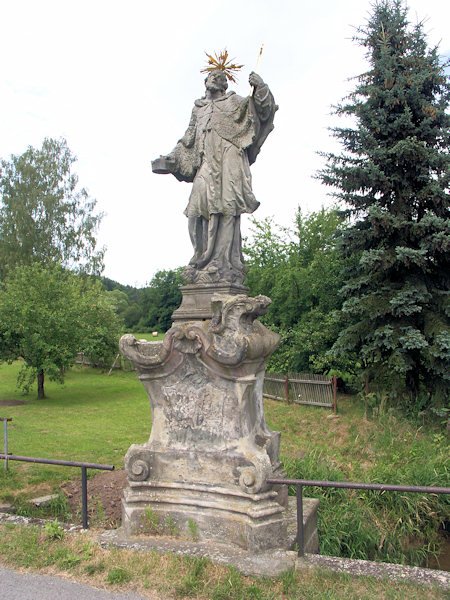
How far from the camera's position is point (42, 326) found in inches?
636

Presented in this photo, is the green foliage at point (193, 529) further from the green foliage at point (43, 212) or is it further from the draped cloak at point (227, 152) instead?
the green foliage at point (43, 212)

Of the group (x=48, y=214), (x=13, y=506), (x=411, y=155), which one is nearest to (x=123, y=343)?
(x=13, y=506)

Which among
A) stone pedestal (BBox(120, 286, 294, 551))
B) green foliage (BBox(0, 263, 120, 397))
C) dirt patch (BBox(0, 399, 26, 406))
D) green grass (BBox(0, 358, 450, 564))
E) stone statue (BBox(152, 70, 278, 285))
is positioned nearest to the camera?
stone pedestal (BBox(120, 286, 294, 551))

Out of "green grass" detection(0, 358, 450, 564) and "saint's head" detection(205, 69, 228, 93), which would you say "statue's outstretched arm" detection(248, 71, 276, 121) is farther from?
"green grass" detection(0, 358, 450, 564)

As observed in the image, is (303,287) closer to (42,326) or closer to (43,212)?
(42,326)

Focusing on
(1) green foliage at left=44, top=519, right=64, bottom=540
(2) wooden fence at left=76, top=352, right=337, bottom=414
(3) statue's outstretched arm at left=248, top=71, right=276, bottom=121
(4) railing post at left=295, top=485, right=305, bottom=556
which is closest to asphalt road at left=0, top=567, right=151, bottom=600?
(1) green foliage at left=44, top=519, right=64, bottom=540

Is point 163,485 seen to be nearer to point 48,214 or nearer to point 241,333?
point 241,333

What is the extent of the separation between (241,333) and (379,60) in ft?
30.6

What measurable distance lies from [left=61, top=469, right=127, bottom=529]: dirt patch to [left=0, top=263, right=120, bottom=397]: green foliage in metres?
8.88

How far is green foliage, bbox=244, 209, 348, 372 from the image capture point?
14945 mm

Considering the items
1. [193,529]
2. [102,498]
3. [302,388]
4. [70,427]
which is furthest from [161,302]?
[193,529]

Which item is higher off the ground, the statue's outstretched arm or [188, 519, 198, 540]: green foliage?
the statue's outstretched arm

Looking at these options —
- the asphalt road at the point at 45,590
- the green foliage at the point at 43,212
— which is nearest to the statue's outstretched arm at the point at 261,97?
the asphalt road at the point at 45,590

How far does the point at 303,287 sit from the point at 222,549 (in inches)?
495
